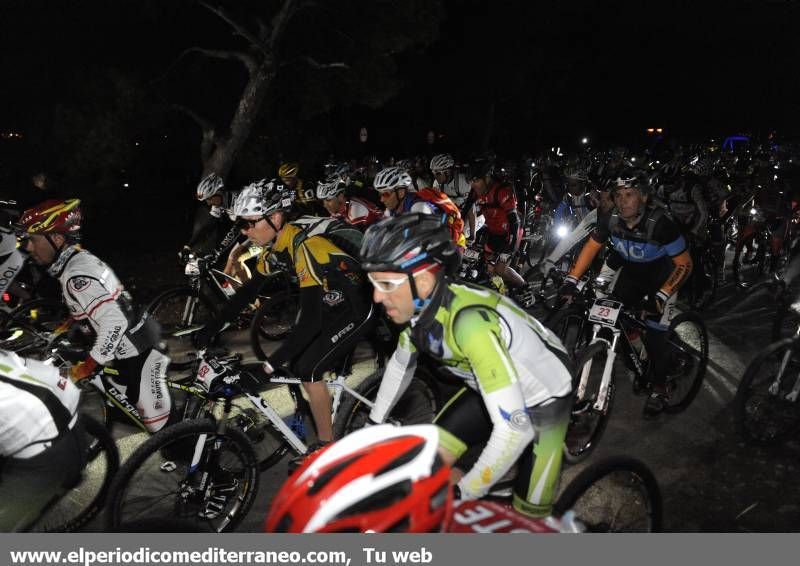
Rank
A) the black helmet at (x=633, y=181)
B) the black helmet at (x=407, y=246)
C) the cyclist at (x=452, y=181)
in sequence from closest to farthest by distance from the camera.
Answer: the black helmet at (x=407, y=246) < the black helmet at (x=633, y=181) < the cyclist at (x=452, y=181)

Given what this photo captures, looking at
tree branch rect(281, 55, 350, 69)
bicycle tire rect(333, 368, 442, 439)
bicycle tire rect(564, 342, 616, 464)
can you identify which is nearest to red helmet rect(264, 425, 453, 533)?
bicycle tire rect(333, 368, 442, 439)

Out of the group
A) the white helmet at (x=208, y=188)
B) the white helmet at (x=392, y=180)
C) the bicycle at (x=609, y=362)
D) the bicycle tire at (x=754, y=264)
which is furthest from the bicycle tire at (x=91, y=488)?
the bicycle tire at (x=754, y=264)

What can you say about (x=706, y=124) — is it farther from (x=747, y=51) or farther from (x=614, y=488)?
(x=614, y=488)

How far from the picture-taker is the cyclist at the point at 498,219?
26.8 ft

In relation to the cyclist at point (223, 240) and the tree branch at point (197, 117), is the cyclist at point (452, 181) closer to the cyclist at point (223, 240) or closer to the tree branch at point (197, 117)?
the cyclist at point (223, 240)

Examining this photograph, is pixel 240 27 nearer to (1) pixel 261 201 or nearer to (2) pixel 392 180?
(2) pixel 392 180

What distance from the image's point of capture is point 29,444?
263 cm

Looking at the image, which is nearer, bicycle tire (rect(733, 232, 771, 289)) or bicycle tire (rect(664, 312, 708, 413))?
bicycle tire (rect(664, 312, 708, 413))

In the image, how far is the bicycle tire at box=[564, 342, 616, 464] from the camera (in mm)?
4621

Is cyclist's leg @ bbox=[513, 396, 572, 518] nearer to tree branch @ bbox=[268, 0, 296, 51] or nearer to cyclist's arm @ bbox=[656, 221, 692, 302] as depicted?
cyclist's arm @ bbox=[656, 221, 692, 302]

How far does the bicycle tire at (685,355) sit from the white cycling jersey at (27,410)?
4.74 metres

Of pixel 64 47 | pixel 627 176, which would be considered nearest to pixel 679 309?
pixel 627 176

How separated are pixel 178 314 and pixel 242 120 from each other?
6381 millimetres

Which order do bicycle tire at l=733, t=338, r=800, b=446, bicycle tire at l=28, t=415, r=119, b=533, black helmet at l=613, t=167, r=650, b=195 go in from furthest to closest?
black helmet at l=613, t=167, r=650, b=195 < bicycle tire at l=733, t=338, r=800, b=446 < bicycle tire at l=28, t=415, r=119, b=533
